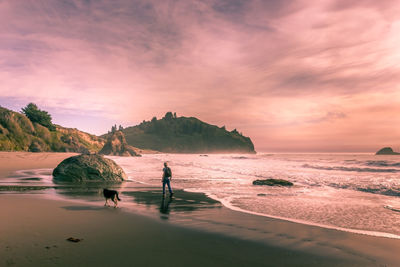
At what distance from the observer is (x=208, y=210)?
941cm

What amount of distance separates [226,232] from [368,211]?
7.14 meters

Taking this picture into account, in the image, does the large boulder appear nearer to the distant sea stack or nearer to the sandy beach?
the sandy beach

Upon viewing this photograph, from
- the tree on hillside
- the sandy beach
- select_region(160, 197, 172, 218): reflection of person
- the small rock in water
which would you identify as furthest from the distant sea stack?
the small rock in water

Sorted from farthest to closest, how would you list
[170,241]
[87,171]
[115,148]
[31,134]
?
[115,148] → [31,134] → [87,171] → [170,241]

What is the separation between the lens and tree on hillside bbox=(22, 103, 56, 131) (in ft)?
223

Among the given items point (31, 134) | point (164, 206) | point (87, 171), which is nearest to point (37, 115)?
point (31, 134)

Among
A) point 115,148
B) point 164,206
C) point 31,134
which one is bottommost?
point 164,206

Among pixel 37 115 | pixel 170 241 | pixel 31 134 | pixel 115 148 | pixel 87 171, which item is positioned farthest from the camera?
pixel 115 148

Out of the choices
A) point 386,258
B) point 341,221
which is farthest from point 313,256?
point 341,221

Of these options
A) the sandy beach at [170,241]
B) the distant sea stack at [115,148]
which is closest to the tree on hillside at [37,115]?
the distant sea stack at [115,148]

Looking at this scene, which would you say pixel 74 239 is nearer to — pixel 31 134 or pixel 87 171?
pixel 87 171

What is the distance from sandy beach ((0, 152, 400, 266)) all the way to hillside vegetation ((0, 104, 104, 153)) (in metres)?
58.3

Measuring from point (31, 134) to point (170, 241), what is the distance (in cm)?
6955

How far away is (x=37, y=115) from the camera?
6944cm
